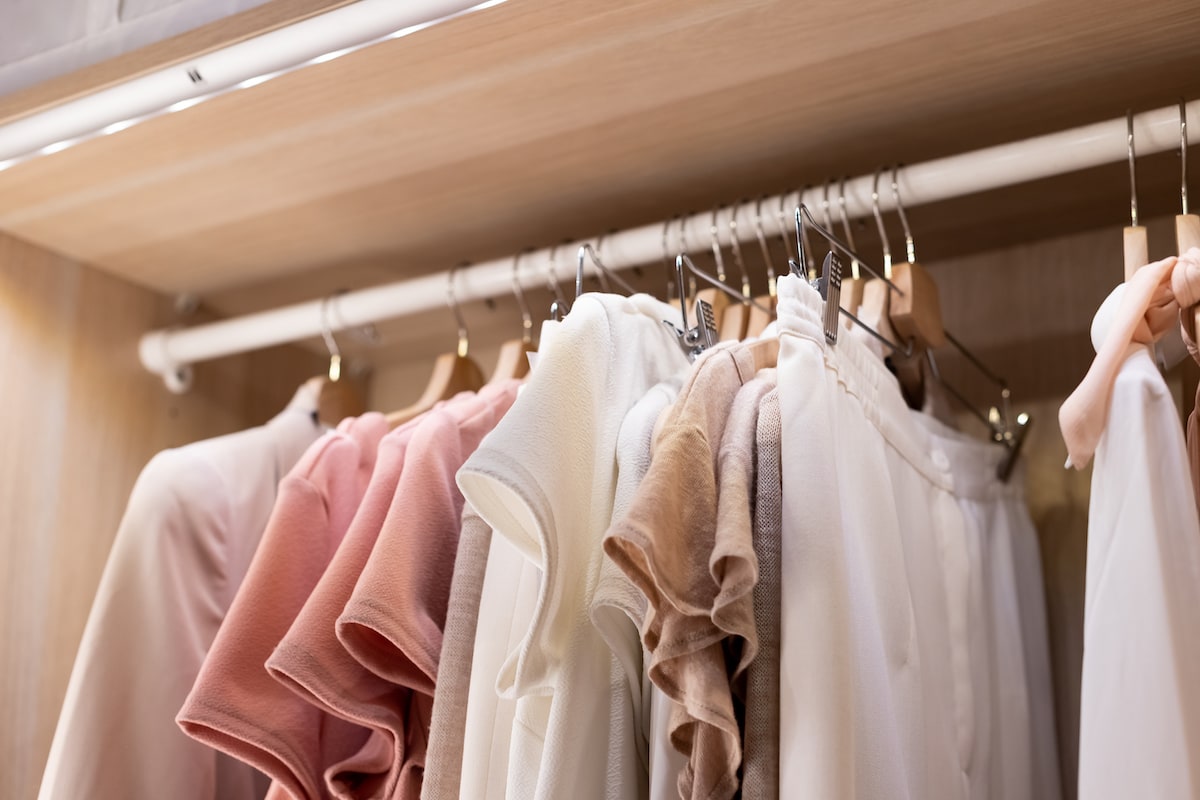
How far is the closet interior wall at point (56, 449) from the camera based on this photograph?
1.33 m

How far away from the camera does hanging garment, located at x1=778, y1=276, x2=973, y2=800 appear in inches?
29.4

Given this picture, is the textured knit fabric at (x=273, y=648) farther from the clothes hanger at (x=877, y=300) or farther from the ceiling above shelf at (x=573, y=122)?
the clothes hanger at (x=877, y=300)

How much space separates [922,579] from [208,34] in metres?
0.76

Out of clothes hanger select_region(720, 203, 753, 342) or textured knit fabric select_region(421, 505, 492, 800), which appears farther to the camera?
clothes hanger select_region(720, 203, 753, 342)

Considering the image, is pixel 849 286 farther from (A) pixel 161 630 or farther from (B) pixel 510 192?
(A) pixel 161 630

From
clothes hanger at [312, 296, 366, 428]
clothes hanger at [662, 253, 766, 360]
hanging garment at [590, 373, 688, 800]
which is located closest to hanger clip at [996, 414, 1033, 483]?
clothes hanger at [662, 253, 766, 360]

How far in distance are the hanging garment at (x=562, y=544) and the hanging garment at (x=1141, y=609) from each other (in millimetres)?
303

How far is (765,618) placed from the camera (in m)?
0.80

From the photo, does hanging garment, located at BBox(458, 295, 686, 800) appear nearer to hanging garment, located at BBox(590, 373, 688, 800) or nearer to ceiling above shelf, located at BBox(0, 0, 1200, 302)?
hanging garment, located at BBox(590, 373, 688, 800)

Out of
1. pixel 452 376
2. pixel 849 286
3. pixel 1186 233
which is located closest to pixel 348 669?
pixel 452 376

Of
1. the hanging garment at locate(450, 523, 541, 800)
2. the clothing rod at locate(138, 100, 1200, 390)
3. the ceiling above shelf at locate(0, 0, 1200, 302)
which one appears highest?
the ceiling above shelf at locate(0, 0, 1200, 302)

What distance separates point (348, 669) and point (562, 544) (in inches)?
9.7

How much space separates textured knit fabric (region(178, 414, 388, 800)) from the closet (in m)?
0.32

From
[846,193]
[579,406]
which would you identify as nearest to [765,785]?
[579,406]
